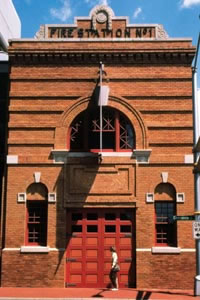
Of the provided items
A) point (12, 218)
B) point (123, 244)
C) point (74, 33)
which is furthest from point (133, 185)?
point (74, 33)

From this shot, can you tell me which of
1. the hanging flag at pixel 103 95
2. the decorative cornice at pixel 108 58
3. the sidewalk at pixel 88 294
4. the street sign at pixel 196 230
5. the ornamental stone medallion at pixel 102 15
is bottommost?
the sidewalk at pixel 88 294

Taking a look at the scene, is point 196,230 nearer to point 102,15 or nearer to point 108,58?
point 108,58

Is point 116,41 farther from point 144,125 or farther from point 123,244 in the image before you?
point 123,244

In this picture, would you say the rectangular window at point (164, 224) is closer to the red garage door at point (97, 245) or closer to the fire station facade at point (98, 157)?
the fire station facade at point (98, 157)


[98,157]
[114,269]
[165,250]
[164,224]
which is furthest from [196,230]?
[98,157]

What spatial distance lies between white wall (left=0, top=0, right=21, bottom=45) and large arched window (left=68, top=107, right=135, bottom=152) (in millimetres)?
13990

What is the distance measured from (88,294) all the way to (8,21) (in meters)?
21.8

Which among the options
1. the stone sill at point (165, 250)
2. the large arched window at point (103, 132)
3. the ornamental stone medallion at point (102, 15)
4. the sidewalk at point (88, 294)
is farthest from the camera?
the ornamental stone medallion at point (102, 15)

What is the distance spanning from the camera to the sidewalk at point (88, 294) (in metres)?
13.9

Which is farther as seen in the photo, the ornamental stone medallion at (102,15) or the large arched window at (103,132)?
the ornamental stone medallion at (102,15)

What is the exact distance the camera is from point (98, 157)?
52.1ft

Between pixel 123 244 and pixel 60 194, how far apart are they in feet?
9.35

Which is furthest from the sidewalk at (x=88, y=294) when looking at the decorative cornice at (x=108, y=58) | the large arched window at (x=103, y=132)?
the decorative cornice at (x=108, y=58)

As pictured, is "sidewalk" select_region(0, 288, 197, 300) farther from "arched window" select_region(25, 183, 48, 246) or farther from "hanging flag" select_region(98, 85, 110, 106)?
"hanging flag" select_region(98, 85, 110, 106)
